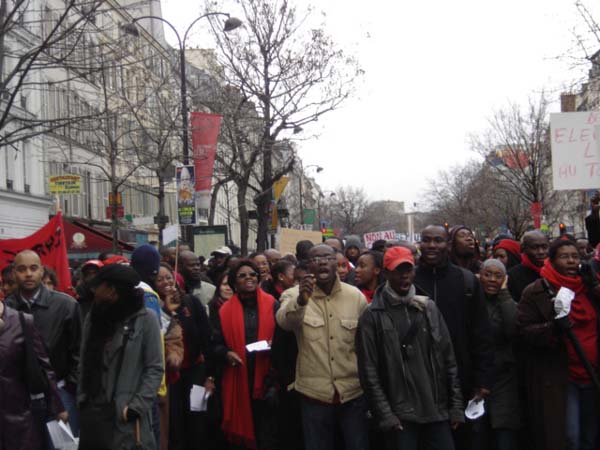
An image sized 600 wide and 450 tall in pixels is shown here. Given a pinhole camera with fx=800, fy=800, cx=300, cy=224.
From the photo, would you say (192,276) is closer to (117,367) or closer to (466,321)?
(466,321)

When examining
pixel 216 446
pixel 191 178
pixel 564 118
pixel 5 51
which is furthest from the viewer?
pixel 191 178

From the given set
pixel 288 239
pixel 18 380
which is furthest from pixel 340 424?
pixel 288 239

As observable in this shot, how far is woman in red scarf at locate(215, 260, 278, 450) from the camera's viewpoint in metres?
7.08

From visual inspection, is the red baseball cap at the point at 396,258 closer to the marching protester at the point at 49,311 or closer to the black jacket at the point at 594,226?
the black jacket at the point at 594,226

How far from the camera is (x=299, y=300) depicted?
5969 millimetres

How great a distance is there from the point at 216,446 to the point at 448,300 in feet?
9.78

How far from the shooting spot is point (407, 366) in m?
5.53

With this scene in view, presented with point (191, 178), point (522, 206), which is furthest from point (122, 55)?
point (522, 206)

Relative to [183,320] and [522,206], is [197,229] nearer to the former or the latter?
[183,320]

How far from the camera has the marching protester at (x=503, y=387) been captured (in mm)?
6586

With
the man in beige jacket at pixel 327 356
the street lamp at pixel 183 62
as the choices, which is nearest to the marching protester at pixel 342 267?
the man in beige jacket at pixel 327 356

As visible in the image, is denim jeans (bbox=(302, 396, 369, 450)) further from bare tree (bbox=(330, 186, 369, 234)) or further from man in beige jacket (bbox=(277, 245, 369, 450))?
bare tree (bbox=(330, 186, 369, 234))

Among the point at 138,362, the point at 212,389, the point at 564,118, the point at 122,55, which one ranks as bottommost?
the point at 212,389

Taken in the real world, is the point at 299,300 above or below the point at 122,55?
below
